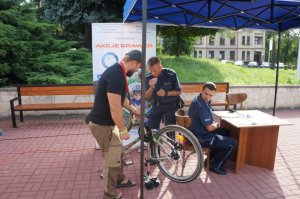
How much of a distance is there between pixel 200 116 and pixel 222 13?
3.21 meters

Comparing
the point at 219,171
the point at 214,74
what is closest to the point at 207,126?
the point at 219,171

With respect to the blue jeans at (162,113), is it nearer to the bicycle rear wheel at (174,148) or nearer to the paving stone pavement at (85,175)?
the bicycle rear wheel at (174,148)

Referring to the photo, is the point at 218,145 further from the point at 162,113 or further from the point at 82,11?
the point at 82,11

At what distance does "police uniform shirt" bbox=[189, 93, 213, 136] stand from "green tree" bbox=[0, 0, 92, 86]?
18.4ft

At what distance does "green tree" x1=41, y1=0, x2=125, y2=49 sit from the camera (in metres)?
10.4

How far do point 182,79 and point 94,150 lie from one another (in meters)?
5.66

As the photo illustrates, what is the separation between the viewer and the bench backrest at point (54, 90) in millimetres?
7484

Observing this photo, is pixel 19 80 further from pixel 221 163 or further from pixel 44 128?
pixel 221 163

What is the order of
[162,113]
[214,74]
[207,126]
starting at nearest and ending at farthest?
[207,126] → [162,113] → [214,74]

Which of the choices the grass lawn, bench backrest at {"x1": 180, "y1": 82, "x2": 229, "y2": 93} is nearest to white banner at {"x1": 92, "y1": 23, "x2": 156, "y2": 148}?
bench backrest at {"x1": 180, "y1": 82, "x2": 229, "y2": 93}

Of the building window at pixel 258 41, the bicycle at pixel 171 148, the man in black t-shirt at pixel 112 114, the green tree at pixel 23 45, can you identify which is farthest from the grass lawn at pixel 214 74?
the building window at pixel 258 41

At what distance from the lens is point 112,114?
3.14m

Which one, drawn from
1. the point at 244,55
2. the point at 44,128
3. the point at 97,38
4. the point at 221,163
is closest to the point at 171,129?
the point at 221,163

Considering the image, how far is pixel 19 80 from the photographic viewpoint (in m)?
9.23
